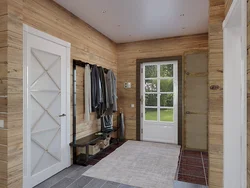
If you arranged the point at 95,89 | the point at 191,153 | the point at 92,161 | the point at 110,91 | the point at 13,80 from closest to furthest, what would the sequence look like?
the point at 13,80 < the point at 92,161 < the point at 95,89 < the point at 191,153 < the point at 110,91

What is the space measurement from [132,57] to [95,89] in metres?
1.89

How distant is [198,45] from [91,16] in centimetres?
269

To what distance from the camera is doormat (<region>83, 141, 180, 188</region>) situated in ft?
8.88

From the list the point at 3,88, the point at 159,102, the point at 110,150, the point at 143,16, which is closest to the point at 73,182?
the point at 110,150

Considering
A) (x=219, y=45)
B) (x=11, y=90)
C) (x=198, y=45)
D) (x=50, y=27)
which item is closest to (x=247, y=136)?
(x=219, y=45)

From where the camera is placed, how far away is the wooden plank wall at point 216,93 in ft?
6.34

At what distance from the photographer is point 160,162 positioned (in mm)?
3408

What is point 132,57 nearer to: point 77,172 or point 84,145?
point 84,145

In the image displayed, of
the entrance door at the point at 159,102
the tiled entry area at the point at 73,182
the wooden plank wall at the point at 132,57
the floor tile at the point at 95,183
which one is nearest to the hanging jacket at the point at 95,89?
the tiled entry area at the point at 73,182

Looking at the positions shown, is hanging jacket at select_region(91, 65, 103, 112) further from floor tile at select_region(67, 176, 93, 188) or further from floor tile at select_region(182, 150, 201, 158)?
floor tile at select_region(182, 150, 201, 158)

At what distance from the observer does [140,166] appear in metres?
3.21

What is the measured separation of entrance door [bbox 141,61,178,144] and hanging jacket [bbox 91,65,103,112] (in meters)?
1.68

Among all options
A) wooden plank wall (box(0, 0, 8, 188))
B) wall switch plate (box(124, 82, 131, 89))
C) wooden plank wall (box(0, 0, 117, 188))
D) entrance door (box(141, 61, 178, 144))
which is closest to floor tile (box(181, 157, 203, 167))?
entrance door (box(141, 61, 178, 144))

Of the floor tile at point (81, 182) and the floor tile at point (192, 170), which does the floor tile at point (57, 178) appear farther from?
the floor tile at point (192, 170)
